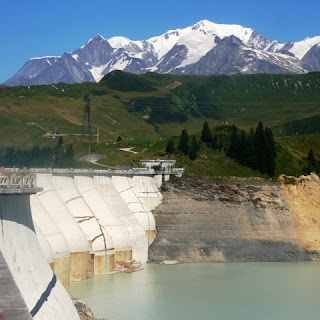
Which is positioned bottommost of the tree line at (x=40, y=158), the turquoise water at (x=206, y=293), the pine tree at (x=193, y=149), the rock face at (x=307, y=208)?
the turquoise water at (x=206, y=293)

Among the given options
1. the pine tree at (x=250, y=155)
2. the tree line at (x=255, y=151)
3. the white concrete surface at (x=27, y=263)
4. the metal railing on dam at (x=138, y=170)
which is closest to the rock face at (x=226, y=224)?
the metal railing on dam at (x=138, y=170)

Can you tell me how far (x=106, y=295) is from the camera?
5791cm

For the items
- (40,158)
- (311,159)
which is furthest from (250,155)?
(40,158)

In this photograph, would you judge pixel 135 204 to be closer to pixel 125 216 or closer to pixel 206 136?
pixel 125 216

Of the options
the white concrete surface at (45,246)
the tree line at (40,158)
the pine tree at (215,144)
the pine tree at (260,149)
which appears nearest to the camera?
the white concrete surface at (45,246)

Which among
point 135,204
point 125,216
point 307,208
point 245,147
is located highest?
point 245,147

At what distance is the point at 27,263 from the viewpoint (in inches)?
1374

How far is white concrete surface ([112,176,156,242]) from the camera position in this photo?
83.3 m

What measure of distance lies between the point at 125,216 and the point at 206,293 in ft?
62.9

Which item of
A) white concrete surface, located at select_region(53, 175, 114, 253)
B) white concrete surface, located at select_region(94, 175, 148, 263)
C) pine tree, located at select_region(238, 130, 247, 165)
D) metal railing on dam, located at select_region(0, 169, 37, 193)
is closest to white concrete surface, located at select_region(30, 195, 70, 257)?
white concrete surface, located at select_region(53, 175, 114, 253)

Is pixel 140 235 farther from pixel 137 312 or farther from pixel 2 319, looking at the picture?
pixel 2 319

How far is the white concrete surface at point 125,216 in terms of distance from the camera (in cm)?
7800

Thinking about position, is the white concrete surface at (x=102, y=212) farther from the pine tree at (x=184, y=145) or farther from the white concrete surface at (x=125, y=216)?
the pine tree at (x=184, y=145)

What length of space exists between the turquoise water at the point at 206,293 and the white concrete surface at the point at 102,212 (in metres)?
3.67
